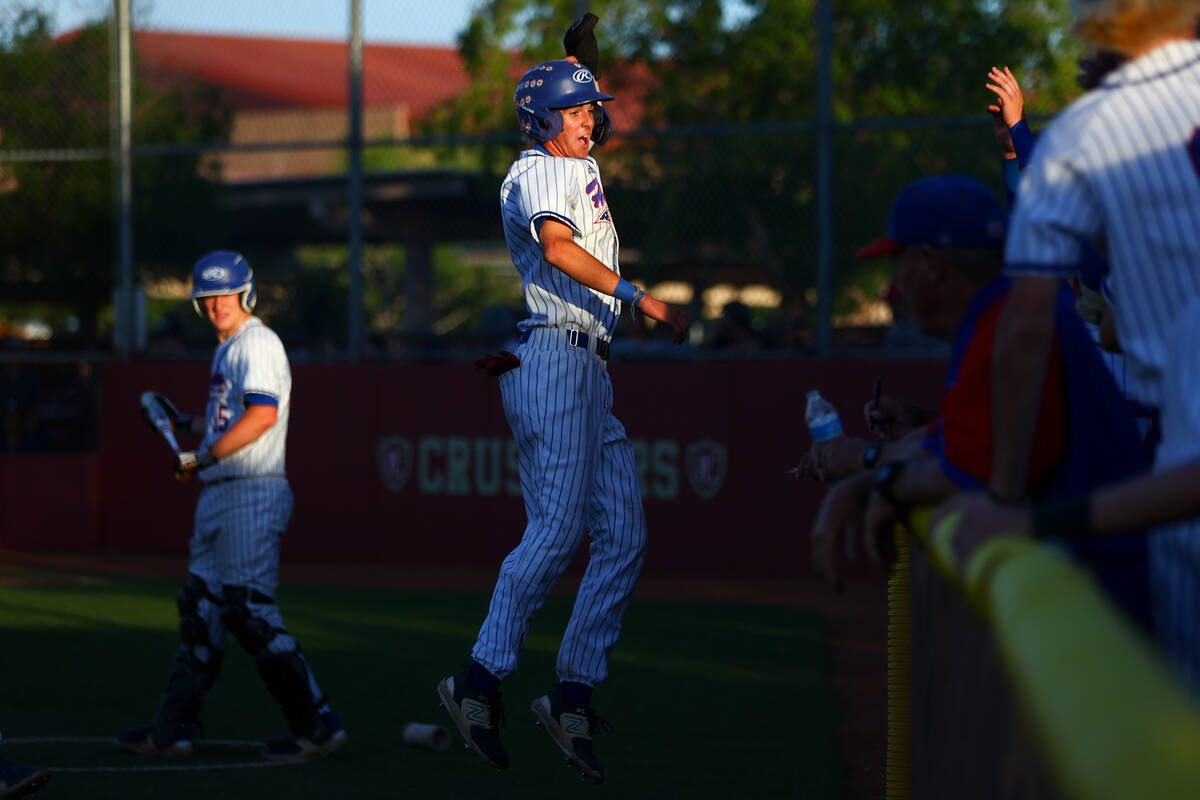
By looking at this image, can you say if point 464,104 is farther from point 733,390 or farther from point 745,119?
point 733,390

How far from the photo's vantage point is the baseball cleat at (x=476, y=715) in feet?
15.7

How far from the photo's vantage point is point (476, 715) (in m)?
4.80

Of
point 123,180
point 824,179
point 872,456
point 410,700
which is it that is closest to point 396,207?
point 123,180

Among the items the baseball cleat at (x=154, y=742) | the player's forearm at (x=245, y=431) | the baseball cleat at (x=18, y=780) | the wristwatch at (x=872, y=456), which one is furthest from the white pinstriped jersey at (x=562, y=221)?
the baseball cleat at (x=154, y=742)

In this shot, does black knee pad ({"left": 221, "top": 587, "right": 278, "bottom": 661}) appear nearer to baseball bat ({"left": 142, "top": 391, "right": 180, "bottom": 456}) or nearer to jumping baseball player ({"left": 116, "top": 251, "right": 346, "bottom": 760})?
jumping baseball player ({"left": 116, "top": 251, "right": 346, "bottom": 760})

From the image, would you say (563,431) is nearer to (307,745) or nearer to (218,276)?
(307,745)

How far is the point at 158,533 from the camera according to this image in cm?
1384

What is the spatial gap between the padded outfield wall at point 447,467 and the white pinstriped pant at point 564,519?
22.5ft

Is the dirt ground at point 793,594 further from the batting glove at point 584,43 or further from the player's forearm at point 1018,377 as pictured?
the player's forearm at point 1018,377

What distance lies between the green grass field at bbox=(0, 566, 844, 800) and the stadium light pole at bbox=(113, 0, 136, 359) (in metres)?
3.02

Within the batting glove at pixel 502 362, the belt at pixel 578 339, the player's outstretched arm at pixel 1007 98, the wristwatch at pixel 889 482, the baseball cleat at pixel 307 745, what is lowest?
the baseball cleat at pixel 307 745

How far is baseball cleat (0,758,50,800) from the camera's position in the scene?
4.80m

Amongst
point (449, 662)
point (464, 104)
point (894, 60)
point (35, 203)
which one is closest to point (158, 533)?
point (35, 203)

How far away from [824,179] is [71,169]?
23.7 feet
